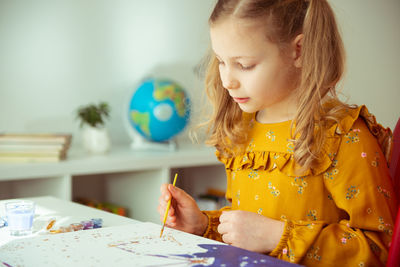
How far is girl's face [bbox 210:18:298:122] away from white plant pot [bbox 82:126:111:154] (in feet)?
4.40

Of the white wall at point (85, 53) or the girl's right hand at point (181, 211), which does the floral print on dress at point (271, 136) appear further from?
the white wall at point (85, 53)

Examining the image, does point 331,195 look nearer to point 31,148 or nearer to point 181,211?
point 181,211

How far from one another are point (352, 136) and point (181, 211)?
14.3 inches

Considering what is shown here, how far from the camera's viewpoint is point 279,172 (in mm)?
1010

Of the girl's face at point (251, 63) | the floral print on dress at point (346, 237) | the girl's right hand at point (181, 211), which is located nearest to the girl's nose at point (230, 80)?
the girl's face at point (251, 63)

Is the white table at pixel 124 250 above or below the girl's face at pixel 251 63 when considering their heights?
below

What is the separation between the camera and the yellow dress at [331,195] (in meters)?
0.86

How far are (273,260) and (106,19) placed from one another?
6.76 feet

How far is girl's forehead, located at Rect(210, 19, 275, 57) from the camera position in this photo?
914mm

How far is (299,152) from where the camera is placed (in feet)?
3.14

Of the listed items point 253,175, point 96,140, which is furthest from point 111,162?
point 253,175

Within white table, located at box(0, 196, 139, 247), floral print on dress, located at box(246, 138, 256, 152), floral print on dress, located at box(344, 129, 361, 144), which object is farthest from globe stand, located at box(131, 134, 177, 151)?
floral print on dress, located at box(344, 129, 361, 144)

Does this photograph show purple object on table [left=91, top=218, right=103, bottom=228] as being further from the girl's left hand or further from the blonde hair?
the blonde hair

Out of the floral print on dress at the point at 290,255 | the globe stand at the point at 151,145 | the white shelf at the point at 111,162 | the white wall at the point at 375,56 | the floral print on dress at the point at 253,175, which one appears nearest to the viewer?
the floral print on dress at the point at 290,255
